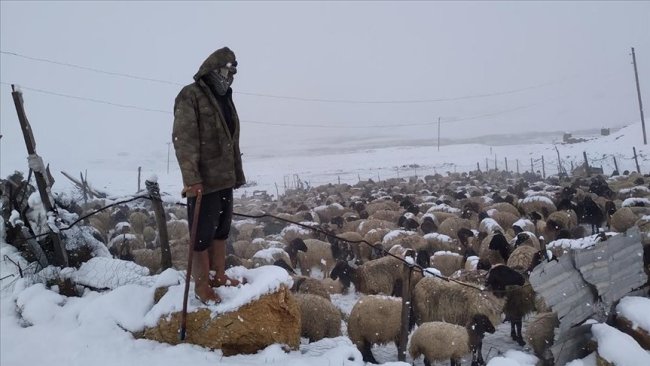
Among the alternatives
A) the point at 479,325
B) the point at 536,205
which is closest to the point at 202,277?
the point at 479,325

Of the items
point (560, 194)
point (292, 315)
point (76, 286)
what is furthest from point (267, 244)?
point (560, 194)

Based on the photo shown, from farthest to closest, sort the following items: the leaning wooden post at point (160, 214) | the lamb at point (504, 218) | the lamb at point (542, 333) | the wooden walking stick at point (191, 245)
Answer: the lamb at point (504, 218) < the lamb at point (542, 333) < the leaning wooden post at point (160, 214) < the wooden walking stick at point (191, 245)

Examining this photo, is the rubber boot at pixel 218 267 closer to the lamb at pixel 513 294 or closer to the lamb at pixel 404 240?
the lamb at pixel 513 294

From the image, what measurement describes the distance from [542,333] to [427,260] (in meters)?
3.19

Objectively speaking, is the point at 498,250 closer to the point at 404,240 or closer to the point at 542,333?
the point at 404,240

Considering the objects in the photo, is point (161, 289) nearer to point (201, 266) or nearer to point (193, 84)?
point (201, 266)

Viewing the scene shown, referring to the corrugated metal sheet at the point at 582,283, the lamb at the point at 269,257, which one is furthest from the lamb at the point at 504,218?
the corrugated metal sheet at the point at 582,283

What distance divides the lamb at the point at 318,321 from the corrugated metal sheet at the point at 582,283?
2784 millimetres

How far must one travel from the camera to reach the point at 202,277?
139 inches

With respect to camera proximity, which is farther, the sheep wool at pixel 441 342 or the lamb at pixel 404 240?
the lamb at pixel 404 240

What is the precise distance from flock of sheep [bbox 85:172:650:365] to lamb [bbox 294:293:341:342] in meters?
0.01

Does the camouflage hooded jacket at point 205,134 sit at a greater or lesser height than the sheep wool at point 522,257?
greater

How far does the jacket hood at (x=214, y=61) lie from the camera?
346 cm

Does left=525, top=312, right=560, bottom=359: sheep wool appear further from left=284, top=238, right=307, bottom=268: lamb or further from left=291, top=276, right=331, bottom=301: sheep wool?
left=284, top=238, right=307, bottom=268: lamb
